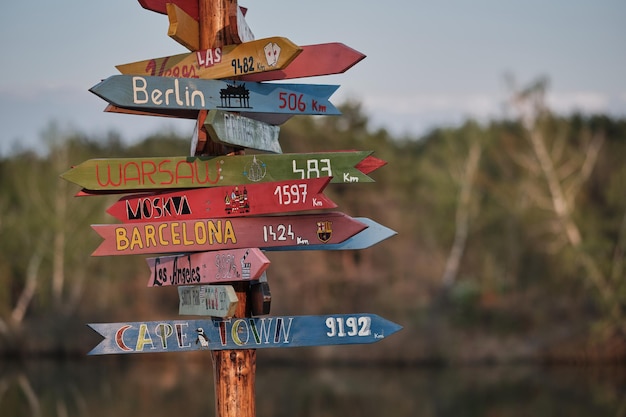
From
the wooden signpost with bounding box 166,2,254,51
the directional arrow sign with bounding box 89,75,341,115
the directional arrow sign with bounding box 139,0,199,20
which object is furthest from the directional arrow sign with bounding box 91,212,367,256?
the directional arrow sign with bounding box 139,0,199,20

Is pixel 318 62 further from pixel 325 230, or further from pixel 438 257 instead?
pixel 438 257

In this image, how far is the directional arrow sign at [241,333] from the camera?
557 cm

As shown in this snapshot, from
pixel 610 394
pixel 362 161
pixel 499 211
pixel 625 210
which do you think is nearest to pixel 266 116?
pixel 362 161

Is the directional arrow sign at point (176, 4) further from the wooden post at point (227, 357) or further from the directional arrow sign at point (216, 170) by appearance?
the directional arrow sign at point (216, 170)

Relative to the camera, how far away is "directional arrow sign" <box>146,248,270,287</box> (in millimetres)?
5391

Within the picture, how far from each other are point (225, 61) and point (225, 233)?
0.94m

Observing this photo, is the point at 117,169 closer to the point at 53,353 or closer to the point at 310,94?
the point at 310,94

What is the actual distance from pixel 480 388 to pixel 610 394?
3.24 m

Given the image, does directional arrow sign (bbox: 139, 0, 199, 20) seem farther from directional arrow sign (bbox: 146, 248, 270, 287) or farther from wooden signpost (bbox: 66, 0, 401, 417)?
directional arrow sign (bbox: 146, 248, 270, 287)

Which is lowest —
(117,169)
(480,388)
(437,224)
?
(480,388)

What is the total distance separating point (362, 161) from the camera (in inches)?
231

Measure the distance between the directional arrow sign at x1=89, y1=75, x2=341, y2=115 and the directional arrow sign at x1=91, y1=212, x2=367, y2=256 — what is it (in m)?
0.64

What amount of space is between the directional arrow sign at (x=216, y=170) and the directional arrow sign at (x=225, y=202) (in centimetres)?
8

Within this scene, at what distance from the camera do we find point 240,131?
5.86 m
